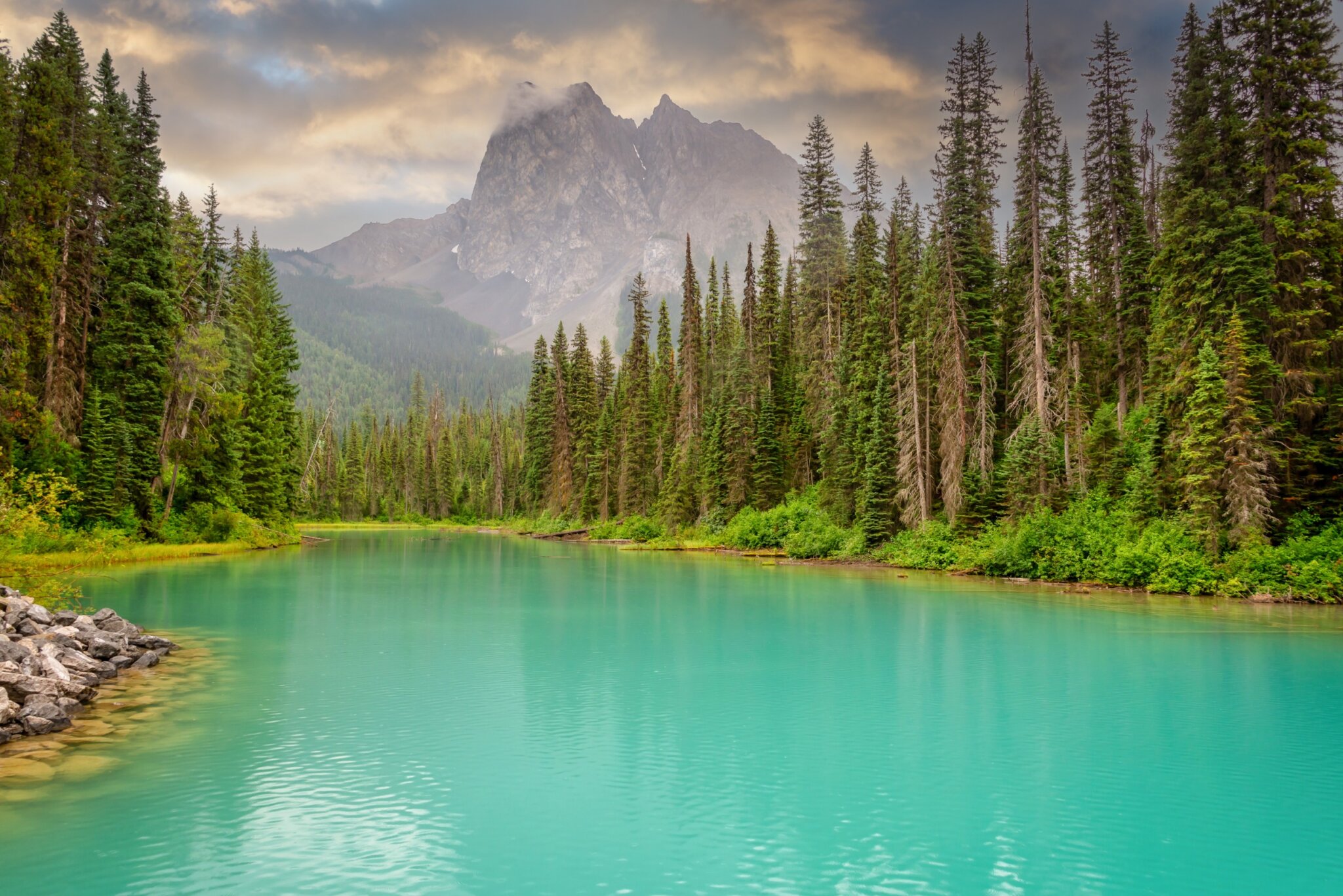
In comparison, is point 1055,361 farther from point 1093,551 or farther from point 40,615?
point 40,615

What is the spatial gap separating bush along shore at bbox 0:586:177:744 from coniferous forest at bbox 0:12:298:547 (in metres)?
10.4

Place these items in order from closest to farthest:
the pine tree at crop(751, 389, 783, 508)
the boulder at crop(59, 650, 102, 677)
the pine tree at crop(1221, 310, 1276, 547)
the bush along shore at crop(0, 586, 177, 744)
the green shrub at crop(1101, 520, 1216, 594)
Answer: the bush along shore at crop(0, 586, 177, 744) < the boulder at crop(59, 650, 102, 677) < the pine tree at crop(1221, 310, 1276, 547) < the green shrub at crop(1101, 520, 1216, 594) < the pine tree at crop(751, 389, 783, 508)

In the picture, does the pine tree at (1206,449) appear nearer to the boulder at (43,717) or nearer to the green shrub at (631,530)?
the boulder at (43,717)

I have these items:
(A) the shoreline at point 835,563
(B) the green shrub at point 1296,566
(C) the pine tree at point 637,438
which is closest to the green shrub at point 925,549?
(A) the shoreline at point 835,563

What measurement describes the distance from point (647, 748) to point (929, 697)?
226 inches

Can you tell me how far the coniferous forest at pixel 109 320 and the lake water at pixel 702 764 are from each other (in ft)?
47.2

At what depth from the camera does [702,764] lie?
10742 millimetres

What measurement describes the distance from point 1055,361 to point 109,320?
148 ft

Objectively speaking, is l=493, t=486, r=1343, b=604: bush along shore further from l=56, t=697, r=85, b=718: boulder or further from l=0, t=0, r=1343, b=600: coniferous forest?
l=56, t=697, r=85, b=718: boulder

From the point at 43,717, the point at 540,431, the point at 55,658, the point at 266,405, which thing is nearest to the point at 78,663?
the point at 55,658

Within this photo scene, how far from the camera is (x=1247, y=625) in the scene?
2134cm

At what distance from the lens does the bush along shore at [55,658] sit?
11406 mm

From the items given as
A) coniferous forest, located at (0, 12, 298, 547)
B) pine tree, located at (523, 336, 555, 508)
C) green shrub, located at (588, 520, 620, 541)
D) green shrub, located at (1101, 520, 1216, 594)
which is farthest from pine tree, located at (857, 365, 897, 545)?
pine tree, located at (523, 336, 555, 508)

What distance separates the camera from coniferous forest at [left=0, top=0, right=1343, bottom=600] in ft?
90.1
